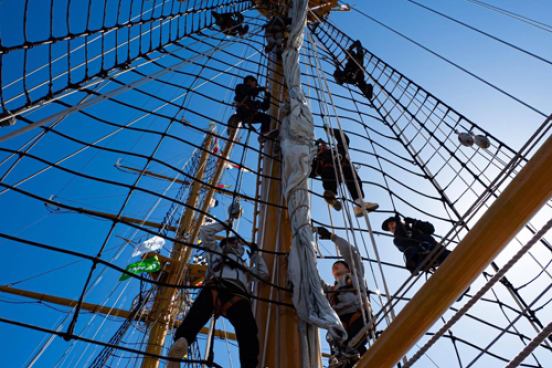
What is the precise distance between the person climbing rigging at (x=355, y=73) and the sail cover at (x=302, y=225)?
2.37m

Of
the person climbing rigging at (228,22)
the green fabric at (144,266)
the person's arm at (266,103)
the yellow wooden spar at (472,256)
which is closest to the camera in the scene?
the yellow wooden spar at (472,256)

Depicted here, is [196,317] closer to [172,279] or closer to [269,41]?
[269,41]

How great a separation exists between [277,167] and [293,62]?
4.09 feet

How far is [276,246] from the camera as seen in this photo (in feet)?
9.91

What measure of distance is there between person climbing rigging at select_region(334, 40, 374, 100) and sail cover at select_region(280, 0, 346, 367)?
237cm

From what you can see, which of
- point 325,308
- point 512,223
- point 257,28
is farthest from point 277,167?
point 257,28

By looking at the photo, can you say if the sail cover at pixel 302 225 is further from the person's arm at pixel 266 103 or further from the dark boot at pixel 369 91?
the dark boot at pixel 369 91

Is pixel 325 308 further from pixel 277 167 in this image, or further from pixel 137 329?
pixel 137 329

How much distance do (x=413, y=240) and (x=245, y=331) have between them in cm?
162

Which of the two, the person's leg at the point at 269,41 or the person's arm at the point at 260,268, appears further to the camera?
the person's leg at the point at 269,41

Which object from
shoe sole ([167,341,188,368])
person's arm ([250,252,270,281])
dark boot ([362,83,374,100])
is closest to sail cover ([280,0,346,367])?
person's arm ([250,252,270,281])

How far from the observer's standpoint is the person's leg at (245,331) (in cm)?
221

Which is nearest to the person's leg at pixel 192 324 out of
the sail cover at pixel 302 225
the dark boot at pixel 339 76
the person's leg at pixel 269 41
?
the sail cover at pixel 302 225

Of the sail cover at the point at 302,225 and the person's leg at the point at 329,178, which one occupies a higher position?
the sail cover at the point at 302,225
